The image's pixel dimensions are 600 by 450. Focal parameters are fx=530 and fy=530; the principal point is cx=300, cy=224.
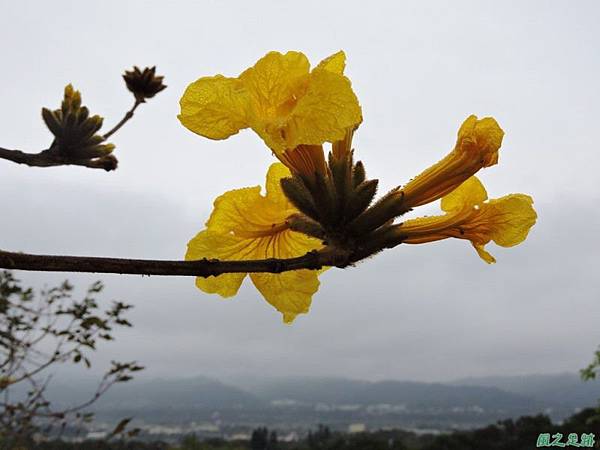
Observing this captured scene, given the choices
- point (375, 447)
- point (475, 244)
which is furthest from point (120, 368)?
point (375, 447)

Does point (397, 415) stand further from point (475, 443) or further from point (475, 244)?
point (475, 244)

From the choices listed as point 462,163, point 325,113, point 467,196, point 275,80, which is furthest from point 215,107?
point 467,196

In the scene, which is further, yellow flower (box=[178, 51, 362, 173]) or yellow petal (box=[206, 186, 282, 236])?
yellow petal (box=[206, 186, 282, 236])

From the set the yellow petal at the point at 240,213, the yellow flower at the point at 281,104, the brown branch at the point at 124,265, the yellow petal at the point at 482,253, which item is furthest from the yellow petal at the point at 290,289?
the brown branch at the point at 124,265

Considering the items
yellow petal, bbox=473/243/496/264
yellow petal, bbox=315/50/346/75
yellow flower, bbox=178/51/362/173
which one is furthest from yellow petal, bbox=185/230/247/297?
yellow petal, bbox=473/243/496/264

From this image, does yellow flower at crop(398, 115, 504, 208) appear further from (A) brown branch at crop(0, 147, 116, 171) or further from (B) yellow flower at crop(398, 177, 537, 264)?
(A) brown branch at crop(0, 147, 116, 171)

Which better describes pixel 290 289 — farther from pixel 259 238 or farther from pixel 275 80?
pixel 275 80

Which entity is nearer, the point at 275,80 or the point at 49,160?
the point at 275,80
